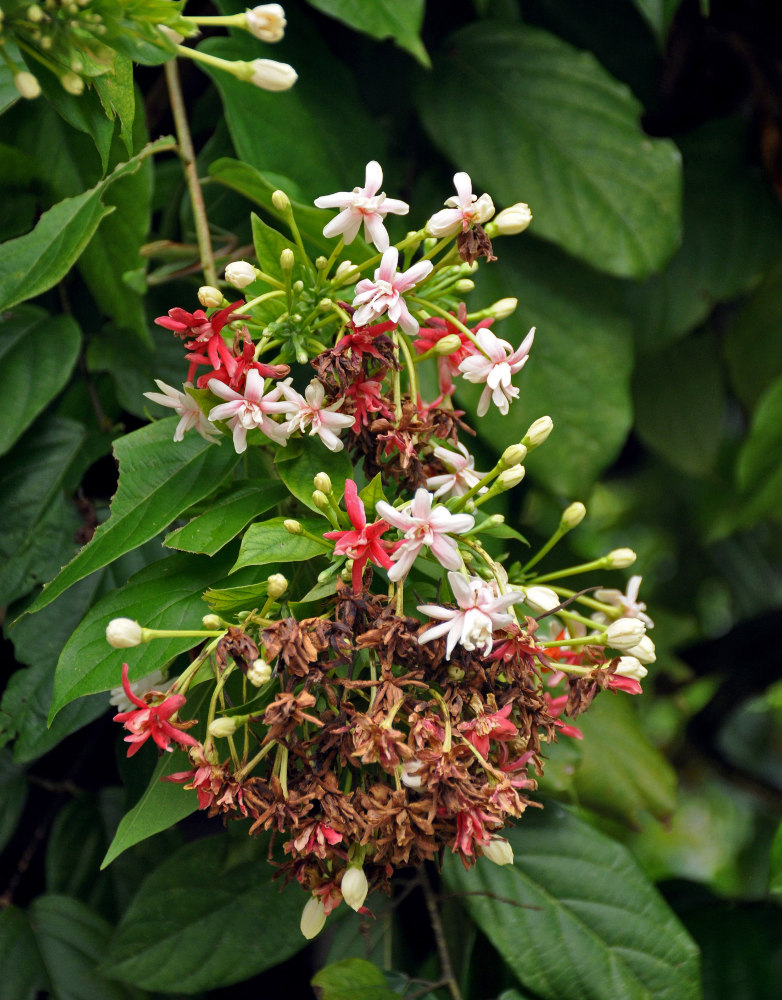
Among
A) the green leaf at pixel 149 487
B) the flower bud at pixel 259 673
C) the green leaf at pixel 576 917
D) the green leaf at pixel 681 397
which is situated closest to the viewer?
the flower bud at pixel 259 673

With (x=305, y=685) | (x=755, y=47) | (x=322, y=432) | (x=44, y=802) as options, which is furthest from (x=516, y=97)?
(x=44, y=802)

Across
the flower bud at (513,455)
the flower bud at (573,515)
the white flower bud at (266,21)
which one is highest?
the white flower bud at (266,21)

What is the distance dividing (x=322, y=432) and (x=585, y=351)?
0.43 m

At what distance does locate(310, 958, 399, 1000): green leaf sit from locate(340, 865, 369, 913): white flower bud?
0.16 meters

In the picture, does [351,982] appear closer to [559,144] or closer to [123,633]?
[123,633]

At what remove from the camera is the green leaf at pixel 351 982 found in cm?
58

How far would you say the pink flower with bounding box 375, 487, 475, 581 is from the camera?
1.38 feet

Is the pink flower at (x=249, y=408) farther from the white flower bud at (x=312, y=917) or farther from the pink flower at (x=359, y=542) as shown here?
the white flower bud at (x=312, y=917)

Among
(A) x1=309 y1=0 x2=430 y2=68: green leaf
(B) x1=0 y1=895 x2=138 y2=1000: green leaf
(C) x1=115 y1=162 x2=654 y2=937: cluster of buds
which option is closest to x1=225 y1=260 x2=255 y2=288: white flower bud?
(C) x1=115 y1=162 x2=654 y2=937: cluster of buds

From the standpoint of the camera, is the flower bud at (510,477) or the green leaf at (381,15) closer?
the flower bud at (510,477)

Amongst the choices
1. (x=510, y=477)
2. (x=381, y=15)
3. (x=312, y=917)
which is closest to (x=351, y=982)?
(x=312, y=917)

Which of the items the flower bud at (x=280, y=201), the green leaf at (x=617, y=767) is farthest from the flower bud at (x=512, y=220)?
the green leaf at (x=617, y=767)

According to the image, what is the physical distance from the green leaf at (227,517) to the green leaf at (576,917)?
13.1 inches

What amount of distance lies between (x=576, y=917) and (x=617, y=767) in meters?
0.21
